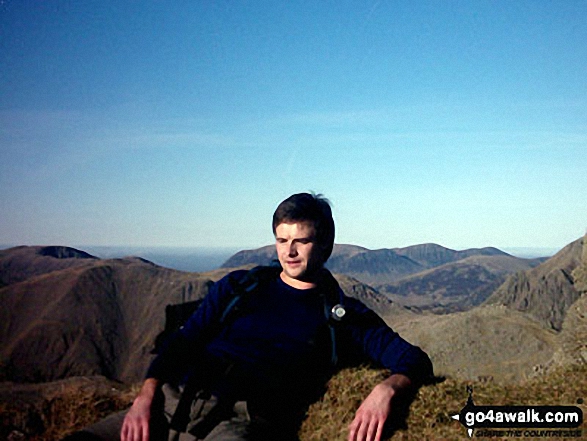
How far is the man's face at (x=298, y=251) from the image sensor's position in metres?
5.03

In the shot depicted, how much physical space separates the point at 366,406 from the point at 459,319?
2761cm

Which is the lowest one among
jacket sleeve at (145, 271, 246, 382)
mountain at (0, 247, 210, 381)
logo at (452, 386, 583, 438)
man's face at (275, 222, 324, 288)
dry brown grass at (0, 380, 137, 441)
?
mountain at (0, 247, 210, 381)

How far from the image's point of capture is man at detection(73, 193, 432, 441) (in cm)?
458

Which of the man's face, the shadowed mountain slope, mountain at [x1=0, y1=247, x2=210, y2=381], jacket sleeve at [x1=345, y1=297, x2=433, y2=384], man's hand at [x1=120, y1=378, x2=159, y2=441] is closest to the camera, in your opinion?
man's hand at [x1=120, y1=378, x2=159, y2=441]

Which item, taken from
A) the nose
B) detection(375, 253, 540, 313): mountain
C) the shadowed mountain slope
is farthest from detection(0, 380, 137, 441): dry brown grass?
detection(375, 253, 540, 313): mountain

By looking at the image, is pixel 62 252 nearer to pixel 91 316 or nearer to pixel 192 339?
pixel 91 316

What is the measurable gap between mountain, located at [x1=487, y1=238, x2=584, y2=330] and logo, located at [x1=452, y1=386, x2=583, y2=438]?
75.9m

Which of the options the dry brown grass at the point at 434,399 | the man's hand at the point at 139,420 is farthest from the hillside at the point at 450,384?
the man's hand at the point at 139,420

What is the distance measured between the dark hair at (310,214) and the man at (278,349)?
0.04 ft

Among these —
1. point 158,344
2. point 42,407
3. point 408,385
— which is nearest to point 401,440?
point 408,385

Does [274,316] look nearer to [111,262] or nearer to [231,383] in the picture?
[231,383]

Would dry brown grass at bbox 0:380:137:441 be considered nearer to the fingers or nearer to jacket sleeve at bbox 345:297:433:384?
jacket sleeve at bbox 345:297:433:384

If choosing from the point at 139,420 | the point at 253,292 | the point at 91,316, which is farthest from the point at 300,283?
the point at 91,316

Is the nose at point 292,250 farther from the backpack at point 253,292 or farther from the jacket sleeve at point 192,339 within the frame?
the jacket sleeve at point 192,339
